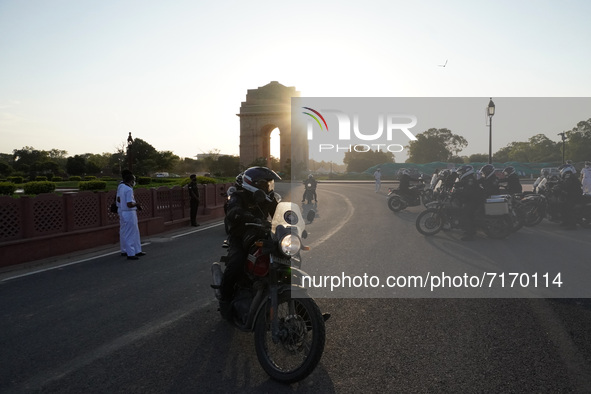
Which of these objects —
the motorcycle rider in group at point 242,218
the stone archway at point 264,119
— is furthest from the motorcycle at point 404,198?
the stone archway at point 264,119

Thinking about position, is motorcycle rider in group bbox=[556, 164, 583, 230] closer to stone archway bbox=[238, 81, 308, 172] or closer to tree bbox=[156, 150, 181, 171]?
stone archway bbox=[238, 81, 308, 172]

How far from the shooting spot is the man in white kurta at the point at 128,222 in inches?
342

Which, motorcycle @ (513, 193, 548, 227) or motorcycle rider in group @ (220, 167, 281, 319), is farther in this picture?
motorcycle @ (513, 193, 548, 227)

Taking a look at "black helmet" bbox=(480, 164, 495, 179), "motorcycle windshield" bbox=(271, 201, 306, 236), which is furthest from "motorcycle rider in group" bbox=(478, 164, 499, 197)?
"motorcycle windshield" bbox=(271, 201, 306, 236)

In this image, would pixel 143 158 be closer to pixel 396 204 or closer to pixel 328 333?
pixel 396 204

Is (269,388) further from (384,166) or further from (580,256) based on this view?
(384,166)

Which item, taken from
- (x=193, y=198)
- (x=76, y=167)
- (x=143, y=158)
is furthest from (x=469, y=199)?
(x=76, y=167)

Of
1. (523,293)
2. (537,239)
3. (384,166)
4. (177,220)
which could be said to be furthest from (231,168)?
(523,293)

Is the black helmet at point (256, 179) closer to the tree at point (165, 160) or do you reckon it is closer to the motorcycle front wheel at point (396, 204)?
the motorcycle front wheel at point (396, 204)

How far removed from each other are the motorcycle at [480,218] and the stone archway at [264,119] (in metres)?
48.5

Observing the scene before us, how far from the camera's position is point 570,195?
12.3m

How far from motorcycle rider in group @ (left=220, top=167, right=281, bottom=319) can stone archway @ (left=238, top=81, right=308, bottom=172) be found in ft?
181

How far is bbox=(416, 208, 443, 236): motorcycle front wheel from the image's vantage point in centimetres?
1102

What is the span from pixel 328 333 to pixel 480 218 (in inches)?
298
